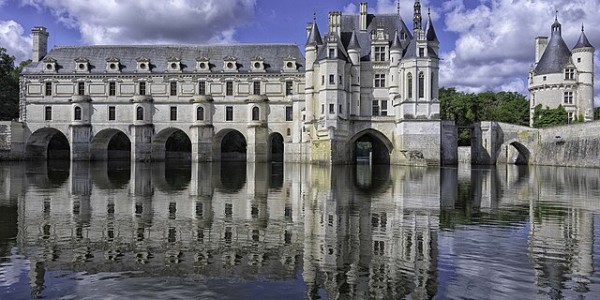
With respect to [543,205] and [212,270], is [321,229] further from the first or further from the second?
[543,205]

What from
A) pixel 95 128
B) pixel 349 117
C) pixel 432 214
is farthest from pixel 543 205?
pixel 95 128

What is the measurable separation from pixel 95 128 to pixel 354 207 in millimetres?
44641

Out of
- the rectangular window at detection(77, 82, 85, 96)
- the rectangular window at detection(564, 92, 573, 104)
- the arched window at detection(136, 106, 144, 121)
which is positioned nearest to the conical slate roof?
the arched window at detection(136, 106, 144, 121)

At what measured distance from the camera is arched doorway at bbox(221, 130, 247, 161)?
2557 inches

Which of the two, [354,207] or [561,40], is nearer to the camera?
[354,207]

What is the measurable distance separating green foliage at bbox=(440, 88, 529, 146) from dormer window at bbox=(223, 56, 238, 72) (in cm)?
2814

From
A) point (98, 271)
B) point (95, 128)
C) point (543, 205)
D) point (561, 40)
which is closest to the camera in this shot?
point (98, 271)

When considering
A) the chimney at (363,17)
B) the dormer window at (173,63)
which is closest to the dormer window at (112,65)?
the dormer window at (173,63)

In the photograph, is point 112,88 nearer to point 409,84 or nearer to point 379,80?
point 379,80

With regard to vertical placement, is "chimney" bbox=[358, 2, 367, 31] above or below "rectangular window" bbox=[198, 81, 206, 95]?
above

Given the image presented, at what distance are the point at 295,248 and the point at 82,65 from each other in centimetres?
5097

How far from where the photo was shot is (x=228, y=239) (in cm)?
1060

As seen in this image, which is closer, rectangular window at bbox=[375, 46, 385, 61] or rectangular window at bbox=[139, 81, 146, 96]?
rectangular window at bbox=[375, 46, 385, 61]

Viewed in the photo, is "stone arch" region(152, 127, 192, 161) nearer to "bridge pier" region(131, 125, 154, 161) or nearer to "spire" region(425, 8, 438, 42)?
"bridge pier" region(131, 125, 154, 161)
